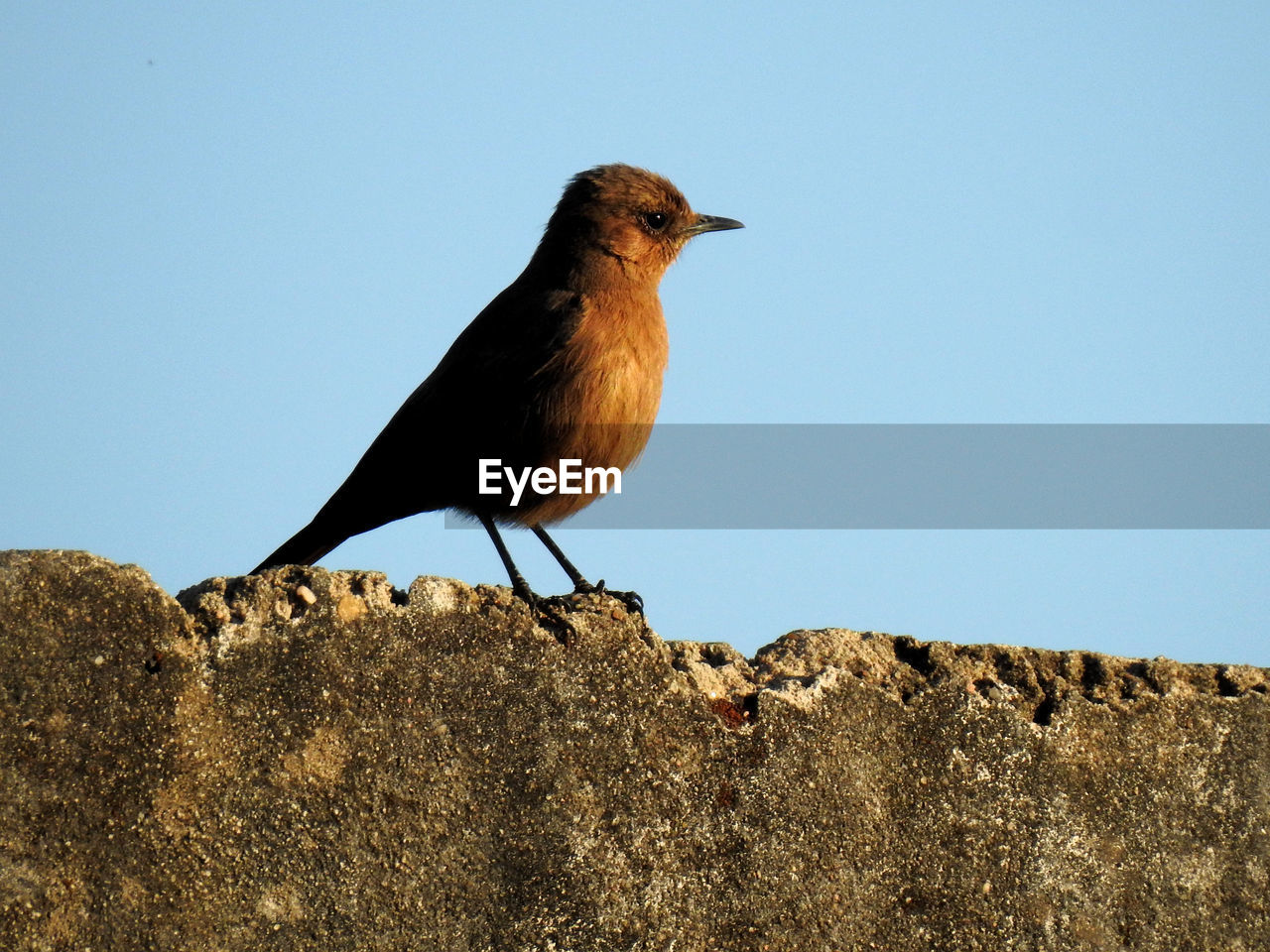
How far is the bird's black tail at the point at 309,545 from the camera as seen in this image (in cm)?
518

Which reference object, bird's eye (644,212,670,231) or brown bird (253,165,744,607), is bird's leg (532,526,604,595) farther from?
bird's eye (644,212,670,231)

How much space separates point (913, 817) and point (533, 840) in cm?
104

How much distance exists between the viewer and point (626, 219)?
6254mm

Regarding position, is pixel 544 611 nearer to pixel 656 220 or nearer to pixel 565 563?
pixel 565 563

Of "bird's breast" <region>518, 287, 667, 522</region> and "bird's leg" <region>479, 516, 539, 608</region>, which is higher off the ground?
"bird's breast" <region>518, 287, 667, 522</region>

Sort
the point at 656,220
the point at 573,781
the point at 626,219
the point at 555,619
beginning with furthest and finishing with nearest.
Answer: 1. the point at 656,220
2. the point at 626,219
3. the point at 555,619
4. the point at 573,781

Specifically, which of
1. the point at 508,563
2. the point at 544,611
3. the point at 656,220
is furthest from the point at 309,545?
the point at 656,220

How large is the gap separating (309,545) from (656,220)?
2236 mm

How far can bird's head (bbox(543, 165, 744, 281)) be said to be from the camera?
20.1ft

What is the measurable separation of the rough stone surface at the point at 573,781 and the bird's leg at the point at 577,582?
2.68ft

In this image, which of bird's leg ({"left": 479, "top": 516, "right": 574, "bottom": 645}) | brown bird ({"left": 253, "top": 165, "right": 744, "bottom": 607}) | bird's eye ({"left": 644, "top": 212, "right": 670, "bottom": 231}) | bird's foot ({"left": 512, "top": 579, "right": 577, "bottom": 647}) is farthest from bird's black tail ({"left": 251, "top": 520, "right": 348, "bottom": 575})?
bird's eye ({"left": 644, "top": 212, "right": 670, "bottom": 231})

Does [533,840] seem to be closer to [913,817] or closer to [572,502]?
[913,817]

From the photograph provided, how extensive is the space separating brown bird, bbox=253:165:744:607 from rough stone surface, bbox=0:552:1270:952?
1.56m

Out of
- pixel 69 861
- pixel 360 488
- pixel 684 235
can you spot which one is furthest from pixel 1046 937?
pixel 684 235
